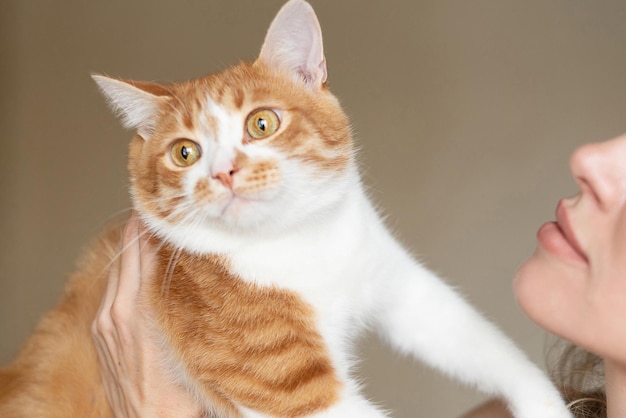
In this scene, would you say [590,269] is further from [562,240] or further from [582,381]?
[582,381]

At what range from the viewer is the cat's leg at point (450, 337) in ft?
4.52

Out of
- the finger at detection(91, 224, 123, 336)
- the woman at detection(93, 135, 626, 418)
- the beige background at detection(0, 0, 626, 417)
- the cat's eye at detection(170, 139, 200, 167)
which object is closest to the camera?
the woman at detection(93, 135, 626, 418)

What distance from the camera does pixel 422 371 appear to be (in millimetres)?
3352

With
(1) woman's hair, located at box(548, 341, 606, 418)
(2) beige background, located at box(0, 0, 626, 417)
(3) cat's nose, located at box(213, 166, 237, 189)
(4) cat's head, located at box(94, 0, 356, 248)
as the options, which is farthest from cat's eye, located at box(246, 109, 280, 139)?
(2) beige background, located at box(0, 0, 626, 417)

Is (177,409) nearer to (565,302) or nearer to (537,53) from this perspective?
(565,302)

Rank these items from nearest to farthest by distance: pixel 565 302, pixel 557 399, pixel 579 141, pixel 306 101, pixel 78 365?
pixel 565 302, pixel 557 399, pixel 306 101, pixel 78 365, pixel 579 141

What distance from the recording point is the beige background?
10.5 ft

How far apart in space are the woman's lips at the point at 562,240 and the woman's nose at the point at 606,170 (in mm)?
73

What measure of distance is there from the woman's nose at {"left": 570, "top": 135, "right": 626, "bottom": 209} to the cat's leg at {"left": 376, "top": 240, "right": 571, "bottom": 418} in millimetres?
389

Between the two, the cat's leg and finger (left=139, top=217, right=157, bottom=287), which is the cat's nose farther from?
the cat's leg

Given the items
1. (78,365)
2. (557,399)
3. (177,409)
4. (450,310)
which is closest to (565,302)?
(557,399)

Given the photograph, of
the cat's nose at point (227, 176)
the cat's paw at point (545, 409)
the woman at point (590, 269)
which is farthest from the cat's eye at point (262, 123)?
the cat's paw at point (545, 409)

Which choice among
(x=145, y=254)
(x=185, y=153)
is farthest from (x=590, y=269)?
(x=145, y=254)

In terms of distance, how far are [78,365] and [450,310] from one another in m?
0.83
